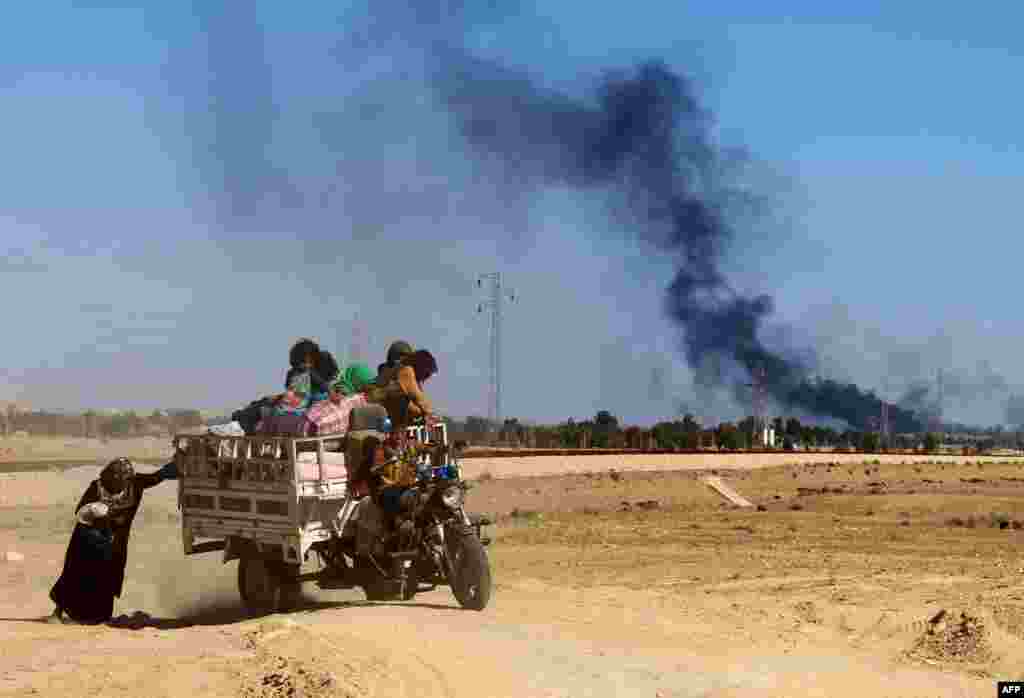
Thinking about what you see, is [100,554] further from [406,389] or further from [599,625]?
[599,625]

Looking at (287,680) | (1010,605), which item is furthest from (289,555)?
(1010,605)

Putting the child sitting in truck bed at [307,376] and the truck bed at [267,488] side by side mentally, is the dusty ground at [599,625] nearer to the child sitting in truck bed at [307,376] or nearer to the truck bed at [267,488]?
the truck bed at [267,488]

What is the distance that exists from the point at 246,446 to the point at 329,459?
3.29 feet

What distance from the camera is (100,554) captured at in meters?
14.2

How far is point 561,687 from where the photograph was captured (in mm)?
10312

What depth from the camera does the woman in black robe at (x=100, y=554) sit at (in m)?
14.1

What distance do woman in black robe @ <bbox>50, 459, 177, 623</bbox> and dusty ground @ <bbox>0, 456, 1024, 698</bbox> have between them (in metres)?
0.39

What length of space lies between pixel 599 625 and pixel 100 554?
17.7 ft

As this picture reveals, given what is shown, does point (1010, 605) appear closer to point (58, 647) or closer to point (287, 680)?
point (287, 680)

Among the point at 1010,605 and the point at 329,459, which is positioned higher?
the point at 329,459

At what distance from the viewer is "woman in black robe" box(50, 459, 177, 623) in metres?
14.1

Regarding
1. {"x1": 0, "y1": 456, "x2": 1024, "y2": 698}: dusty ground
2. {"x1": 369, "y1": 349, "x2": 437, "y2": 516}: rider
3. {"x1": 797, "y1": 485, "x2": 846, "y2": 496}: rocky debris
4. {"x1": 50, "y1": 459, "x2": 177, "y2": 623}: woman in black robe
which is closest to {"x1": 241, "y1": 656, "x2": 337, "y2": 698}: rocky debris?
{"x1": 0, "y1": 456, "x2": 1024, "y2": 698}: dusty ground

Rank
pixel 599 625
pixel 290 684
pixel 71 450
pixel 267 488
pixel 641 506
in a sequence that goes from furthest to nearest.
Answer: pixel 71 450, pixel 641 506, pixel 267 488, pixel 599 625, pixel 290 684

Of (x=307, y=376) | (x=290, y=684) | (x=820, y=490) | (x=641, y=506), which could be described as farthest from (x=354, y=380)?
(x=820, y=490)
